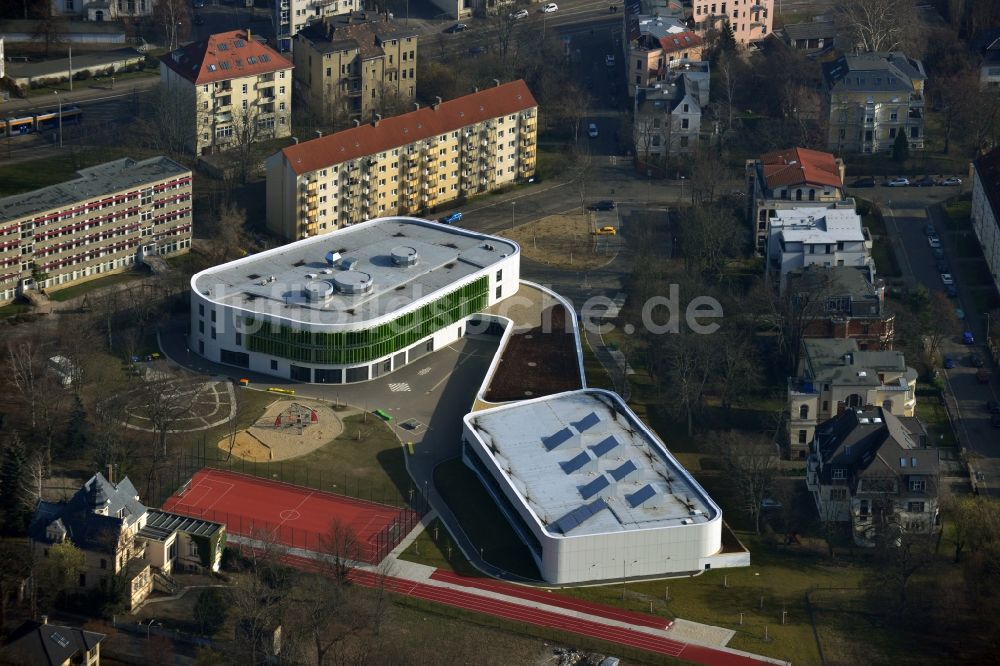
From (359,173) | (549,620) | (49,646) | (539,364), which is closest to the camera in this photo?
(49,646)

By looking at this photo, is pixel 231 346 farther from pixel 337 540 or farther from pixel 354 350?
pixel 337 540

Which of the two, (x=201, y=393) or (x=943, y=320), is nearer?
(x=201, y=393)

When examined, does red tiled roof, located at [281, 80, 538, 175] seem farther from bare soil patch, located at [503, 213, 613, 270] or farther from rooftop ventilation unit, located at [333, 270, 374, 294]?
rooftop ventilation unit, located at [333, 270, 374, 294]

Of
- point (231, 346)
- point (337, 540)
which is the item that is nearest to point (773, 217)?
point (231, 346)

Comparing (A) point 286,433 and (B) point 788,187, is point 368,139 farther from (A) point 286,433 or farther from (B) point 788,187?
(A) point 286,433

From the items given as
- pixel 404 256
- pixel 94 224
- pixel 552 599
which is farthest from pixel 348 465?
pixel 94 224

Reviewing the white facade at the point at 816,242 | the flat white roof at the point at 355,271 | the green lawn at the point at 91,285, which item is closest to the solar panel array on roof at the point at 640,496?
the flat white roof at the point at 355,271
